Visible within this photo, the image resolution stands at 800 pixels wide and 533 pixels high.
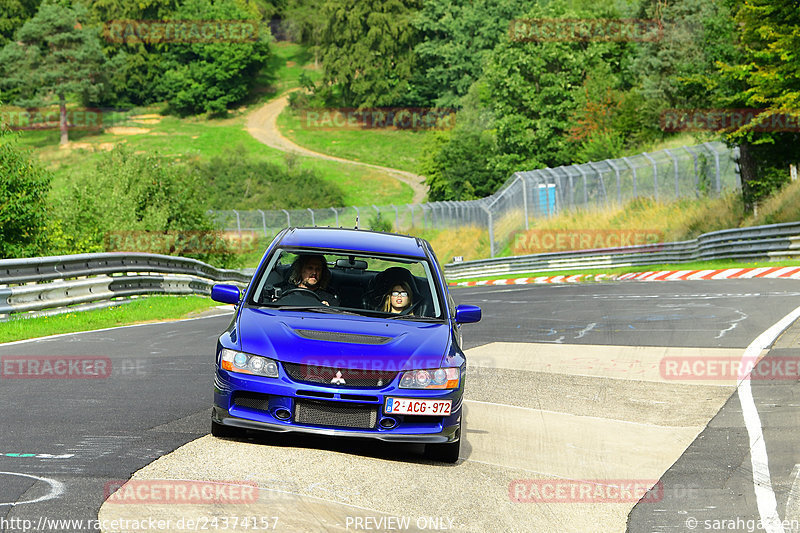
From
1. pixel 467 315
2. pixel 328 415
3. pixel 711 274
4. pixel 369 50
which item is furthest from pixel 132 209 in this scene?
pixel 369 50

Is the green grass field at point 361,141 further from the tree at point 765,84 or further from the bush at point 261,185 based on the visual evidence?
the tree at point 765,84

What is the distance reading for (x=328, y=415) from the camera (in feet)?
22.6

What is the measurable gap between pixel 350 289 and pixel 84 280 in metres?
12.0

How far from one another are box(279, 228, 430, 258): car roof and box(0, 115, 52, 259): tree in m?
16.7

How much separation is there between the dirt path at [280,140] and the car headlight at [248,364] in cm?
8290

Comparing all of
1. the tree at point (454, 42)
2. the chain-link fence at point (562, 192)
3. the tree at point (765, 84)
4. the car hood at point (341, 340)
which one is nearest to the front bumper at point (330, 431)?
the car hood at point (341, 340)

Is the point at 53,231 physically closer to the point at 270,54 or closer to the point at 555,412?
the point at 555,412

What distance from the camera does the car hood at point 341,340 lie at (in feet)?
22.7

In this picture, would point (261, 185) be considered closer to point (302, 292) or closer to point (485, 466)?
point (302, 292)

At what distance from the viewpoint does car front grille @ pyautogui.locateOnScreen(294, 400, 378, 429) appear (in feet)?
22.6

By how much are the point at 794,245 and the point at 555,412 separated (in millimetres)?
20738

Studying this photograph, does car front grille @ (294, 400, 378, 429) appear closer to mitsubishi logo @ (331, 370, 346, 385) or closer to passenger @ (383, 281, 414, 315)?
mitsubishi logo @ (331, 370, 346, 385)

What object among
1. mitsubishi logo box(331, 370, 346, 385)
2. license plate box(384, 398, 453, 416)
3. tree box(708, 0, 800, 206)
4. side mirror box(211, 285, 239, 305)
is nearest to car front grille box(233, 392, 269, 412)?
mitsubishi logo box(331, 370, 346, 385)

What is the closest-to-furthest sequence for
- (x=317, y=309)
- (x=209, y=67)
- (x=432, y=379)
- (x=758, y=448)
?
(x=432, y=379)
(x=317, y=309)
(x=758, y=448)
(x=209, y=67)
